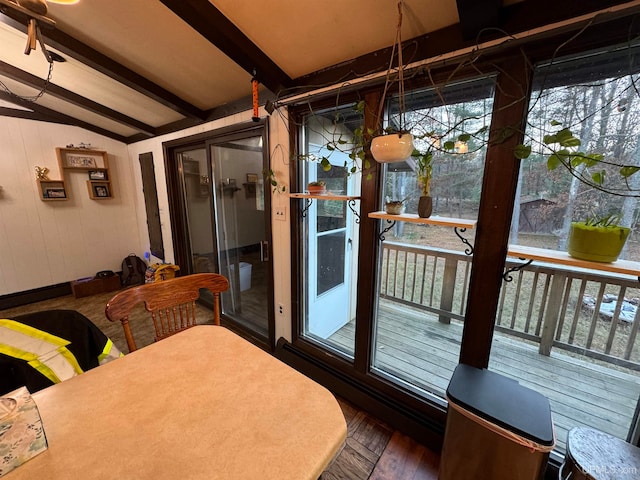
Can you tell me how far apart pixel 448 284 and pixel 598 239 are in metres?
1.02

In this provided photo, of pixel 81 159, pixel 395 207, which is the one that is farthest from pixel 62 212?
pixel 395 207

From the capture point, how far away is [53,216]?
A: 11.2ft

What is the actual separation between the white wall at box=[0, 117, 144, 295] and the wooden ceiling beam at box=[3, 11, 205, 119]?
7.29 ft

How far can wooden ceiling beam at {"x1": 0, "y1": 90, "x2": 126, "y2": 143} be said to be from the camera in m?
2.97

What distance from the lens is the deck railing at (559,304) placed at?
3.90ft

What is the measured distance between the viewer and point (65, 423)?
2.12 ft

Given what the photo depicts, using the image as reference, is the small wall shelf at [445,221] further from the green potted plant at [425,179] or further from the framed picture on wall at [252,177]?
the framed picture on wall at [252,177]

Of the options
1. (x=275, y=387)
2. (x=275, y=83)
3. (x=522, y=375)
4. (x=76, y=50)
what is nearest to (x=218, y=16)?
(x=275, y=83)

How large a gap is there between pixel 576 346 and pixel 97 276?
5166 millimetres

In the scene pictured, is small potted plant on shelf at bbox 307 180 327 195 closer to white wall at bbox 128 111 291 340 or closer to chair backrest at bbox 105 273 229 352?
white wall at bbox 128 111 291 340

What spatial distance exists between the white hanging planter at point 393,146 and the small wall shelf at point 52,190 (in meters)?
4.33

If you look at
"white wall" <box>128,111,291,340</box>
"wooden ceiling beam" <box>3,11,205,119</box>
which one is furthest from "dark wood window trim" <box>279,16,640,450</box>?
"wooden ceiling beam" <box>3,11,205,119</box>

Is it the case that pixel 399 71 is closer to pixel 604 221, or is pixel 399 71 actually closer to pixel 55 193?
pixel 604 221

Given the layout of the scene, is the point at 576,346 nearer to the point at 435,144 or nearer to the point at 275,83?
the point at 435,144
